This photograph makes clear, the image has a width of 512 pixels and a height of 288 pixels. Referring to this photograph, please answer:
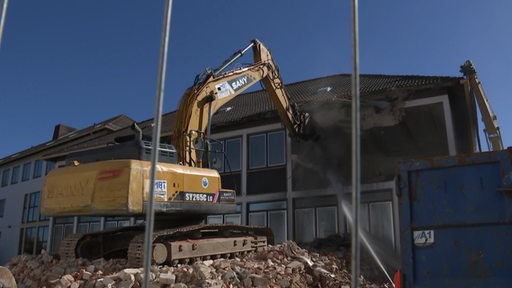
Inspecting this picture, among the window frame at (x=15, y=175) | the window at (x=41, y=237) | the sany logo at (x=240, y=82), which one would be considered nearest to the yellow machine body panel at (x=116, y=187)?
the sany logo at (x=240, y=82)

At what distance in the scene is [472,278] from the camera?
15.9 feet

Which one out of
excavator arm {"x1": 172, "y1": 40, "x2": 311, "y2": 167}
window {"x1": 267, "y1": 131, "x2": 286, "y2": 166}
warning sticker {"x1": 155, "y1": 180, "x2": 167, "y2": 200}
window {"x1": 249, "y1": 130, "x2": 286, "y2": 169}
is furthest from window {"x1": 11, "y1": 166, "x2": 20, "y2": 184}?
warning sticker {"x1": 155, "y1": 180, "x2": 167, "y2": 200}

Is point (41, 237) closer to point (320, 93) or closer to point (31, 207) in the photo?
point (31, 207)

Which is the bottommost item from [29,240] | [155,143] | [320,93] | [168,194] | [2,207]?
[29,240]

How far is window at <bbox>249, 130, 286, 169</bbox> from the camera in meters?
18.1

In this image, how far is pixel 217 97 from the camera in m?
12.5

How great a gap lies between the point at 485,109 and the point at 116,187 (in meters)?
12.6

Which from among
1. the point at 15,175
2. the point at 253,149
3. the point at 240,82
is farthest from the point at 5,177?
the point at 240,82

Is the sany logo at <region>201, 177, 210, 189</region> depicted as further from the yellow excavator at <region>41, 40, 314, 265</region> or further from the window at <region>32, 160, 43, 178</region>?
the window at <region>32, 160, 43, 178</region>

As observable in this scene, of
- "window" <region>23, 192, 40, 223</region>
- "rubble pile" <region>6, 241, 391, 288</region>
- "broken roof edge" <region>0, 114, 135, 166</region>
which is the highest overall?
"broken roof edge" <region>0, 114, 135, 166</region>

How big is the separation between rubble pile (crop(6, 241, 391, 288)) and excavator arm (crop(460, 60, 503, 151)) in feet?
23.9

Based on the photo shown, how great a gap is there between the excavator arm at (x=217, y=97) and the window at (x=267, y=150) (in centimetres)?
148

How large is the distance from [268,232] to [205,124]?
341 centimetres

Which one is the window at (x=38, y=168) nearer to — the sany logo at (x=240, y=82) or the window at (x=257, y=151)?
the window at (x=257, y=151)
